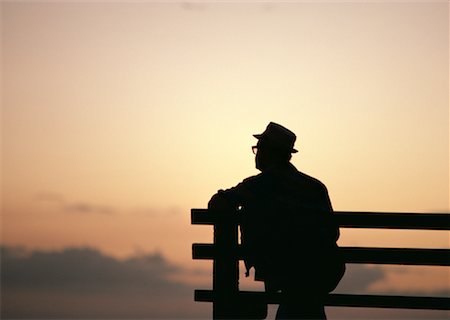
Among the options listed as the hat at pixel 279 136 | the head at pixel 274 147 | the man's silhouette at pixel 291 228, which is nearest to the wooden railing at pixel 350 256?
the man's silhouette at pixel 291 228

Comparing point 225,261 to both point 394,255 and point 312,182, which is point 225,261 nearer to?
point 312,182

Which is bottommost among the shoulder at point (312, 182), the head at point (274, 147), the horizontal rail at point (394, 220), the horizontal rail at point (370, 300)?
the horizontal rail at point (370, 300)

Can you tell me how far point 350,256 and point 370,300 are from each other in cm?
45

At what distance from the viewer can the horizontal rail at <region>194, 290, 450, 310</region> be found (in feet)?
29.1

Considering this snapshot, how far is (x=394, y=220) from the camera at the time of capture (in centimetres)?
901

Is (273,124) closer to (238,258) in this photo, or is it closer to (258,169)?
(258,169)

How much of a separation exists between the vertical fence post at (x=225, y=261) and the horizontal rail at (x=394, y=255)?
0.64 ft

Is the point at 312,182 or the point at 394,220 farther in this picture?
the point at 394,220

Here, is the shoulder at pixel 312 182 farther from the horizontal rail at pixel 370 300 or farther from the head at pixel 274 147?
the horizontal rail at pixel 370 300

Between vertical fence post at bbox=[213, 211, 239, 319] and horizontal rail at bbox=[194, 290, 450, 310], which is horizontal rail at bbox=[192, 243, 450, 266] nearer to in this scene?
vertical fence post at bbox=[213, 211, 239, 319]

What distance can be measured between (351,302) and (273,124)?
1.74 m

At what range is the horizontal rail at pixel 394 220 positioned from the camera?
8922mm

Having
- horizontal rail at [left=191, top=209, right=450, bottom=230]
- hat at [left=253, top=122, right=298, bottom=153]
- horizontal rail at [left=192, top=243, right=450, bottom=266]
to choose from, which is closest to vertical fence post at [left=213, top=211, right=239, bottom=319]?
horizontal rail at [left=192, top=243, right=450, bottom=266]

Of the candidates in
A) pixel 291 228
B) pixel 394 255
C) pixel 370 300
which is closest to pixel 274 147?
pixel 291 228
